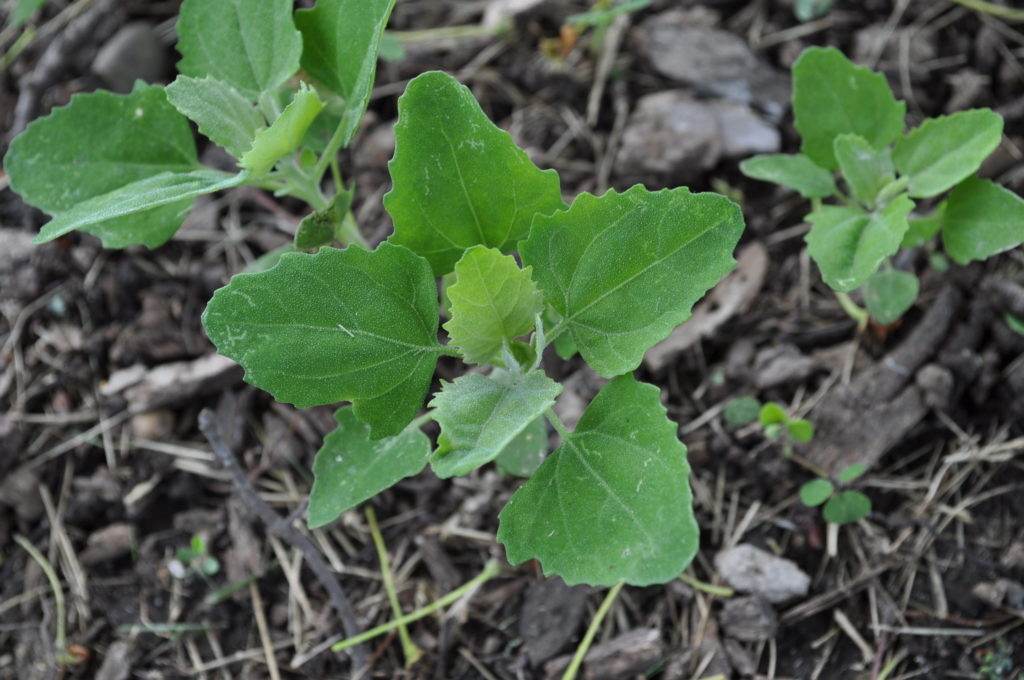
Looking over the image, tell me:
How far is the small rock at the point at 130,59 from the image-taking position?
3322 mm

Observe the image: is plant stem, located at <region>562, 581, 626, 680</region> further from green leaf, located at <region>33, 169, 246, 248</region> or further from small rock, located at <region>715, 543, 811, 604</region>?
green leaf, located at <region>33, 169, 246, 248</region>

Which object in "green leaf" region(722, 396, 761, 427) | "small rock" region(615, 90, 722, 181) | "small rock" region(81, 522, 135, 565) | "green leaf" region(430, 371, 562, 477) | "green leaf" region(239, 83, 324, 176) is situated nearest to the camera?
"green leaf" region(430, 371, 562, 477)

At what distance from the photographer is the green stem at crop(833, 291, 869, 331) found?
2631 millimetres

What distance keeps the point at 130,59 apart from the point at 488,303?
228 centimetres

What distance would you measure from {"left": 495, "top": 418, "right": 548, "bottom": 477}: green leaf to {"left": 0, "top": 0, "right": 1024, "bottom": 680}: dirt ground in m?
0.41

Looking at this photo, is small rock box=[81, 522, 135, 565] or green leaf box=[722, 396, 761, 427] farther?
small rock box=[81, 522, 135, 565]

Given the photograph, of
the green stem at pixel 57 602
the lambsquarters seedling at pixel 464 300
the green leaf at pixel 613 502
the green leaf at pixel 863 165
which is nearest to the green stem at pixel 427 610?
the lambsquarters seedling at pixel 464 300

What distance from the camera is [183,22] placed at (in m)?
2.22

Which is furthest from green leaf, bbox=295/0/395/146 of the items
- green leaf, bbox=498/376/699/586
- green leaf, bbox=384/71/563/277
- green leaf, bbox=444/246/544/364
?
green leaf, bbox=498/376/699/586

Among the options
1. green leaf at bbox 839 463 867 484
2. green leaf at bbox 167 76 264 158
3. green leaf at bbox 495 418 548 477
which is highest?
green leaf at bbox 167 76 264 158

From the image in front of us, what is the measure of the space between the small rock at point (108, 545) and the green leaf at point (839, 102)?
2.24m

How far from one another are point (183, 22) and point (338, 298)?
36.5 inches

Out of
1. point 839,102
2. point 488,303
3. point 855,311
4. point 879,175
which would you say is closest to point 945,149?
point 879,175

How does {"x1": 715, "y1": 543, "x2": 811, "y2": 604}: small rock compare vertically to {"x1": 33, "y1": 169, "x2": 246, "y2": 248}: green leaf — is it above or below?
below
